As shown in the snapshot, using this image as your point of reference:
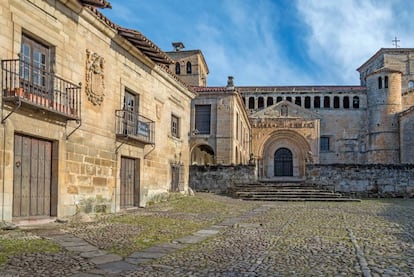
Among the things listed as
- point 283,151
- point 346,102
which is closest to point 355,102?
point 346,102

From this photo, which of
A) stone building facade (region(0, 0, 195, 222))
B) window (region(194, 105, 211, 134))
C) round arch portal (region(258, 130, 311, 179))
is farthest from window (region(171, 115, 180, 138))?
round arch portal (region(258, 130, 311, 179))

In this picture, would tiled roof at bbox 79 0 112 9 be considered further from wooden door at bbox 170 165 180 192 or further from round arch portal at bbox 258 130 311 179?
round arch portal at bbox 258 130 311 179

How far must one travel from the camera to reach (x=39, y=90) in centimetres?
936

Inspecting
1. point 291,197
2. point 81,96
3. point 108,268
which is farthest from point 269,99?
point 108,268

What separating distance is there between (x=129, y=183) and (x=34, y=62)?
5.87m

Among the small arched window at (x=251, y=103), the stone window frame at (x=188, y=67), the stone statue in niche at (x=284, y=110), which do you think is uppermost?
the stone window frame at (x=188, y=67)

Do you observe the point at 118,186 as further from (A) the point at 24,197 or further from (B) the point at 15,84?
(B) the point at 15,84

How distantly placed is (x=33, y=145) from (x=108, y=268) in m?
4.67

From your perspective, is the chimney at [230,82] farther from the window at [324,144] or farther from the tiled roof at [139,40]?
the window at [324,144]

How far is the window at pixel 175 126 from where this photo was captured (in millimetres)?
18531

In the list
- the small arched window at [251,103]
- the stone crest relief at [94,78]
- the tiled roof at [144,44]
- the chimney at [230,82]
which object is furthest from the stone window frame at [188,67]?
the stone crest relief at [94,78]

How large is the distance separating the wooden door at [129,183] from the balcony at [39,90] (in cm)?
370

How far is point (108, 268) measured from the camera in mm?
5555

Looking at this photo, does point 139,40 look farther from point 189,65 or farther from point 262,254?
point 189,65
